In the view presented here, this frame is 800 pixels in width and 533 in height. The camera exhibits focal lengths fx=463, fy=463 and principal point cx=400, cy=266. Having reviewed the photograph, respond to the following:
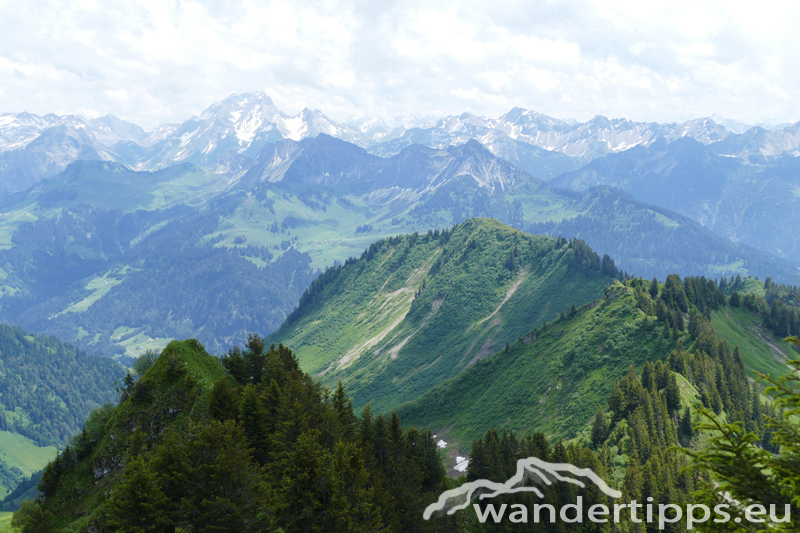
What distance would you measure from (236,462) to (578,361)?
111247mm

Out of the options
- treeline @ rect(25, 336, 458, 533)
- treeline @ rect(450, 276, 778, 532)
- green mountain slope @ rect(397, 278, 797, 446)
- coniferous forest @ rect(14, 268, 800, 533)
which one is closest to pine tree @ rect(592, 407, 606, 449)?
treeline @ rect(450, 276, 778, 532)

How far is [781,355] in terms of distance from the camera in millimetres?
129000

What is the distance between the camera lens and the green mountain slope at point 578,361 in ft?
371

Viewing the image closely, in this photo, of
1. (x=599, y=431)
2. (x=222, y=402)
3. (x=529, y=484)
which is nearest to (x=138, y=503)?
(x=222, y=402)

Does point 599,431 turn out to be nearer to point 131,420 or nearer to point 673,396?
point 673,396

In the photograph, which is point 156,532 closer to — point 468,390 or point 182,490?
point 182,490

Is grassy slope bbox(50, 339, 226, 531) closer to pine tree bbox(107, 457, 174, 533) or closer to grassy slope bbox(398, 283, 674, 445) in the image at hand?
pine tree bbox(107, 457, 174, 533)

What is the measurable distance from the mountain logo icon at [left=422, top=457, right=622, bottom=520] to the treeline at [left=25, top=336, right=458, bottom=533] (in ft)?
13.0

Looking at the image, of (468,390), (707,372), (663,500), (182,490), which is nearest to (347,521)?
(182,490)

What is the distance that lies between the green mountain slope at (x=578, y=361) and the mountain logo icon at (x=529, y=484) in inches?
1395

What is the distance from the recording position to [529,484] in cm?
6862

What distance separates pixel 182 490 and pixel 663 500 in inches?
2485

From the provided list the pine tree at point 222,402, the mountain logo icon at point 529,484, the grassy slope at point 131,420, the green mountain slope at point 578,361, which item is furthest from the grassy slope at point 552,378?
the grassy slope at point 131,420

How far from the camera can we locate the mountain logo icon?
6694 centimetres
